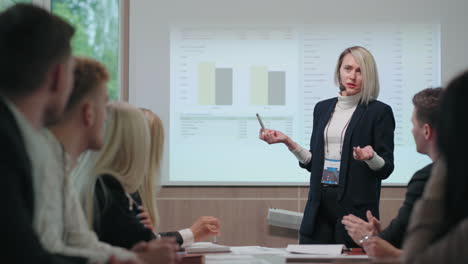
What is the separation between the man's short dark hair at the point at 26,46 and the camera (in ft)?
4.63

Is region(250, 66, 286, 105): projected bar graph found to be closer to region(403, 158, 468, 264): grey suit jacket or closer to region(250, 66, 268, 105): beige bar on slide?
region(250, 66, 268, 105): beige bar on slide

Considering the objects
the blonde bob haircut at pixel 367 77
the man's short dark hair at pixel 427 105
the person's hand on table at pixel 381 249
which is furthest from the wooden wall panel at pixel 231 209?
the person's hand on table at pixel 381 249

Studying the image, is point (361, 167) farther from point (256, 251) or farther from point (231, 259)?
point (231, 259)

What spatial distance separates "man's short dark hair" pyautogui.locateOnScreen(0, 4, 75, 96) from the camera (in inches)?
55.5

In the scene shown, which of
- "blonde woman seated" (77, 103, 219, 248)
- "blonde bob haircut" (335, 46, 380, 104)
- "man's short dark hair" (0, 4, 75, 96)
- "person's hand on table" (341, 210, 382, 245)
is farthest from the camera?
"blonde bob haircut" (335, 46, 380, 104)

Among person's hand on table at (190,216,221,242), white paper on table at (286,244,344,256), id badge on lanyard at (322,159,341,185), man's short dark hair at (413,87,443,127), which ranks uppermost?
man's short dark hair at (413,87,443,127)

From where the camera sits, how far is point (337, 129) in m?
3.87

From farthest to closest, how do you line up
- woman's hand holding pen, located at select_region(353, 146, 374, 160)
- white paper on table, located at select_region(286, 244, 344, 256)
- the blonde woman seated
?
woman's hand holding pen, located at select_region(353, 146, 374, 160)
white paper on table, located at select_region(286, 244, 344, 256)
the blonde woman seated

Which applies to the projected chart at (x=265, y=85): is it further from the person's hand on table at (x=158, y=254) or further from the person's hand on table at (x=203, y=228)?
the person's hand on table at (x=158, y=254)

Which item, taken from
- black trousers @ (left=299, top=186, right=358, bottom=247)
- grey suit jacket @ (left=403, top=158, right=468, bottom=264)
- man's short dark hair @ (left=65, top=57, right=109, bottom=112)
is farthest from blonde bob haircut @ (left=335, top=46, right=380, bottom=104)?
grey suit jacket @ (left=403, top=158, right=468, bottom=264)

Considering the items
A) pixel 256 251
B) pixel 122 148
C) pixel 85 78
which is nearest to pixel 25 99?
pixel 85 78

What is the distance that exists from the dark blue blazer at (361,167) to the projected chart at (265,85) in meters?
1.67

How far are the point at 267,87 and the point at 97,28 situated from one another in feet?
4.86

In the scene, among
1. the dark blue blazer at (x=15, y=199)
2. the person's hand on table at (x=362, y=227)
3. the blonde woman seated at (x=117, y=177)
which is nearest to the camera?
the dark blue blazer at (x=15, y=199)
